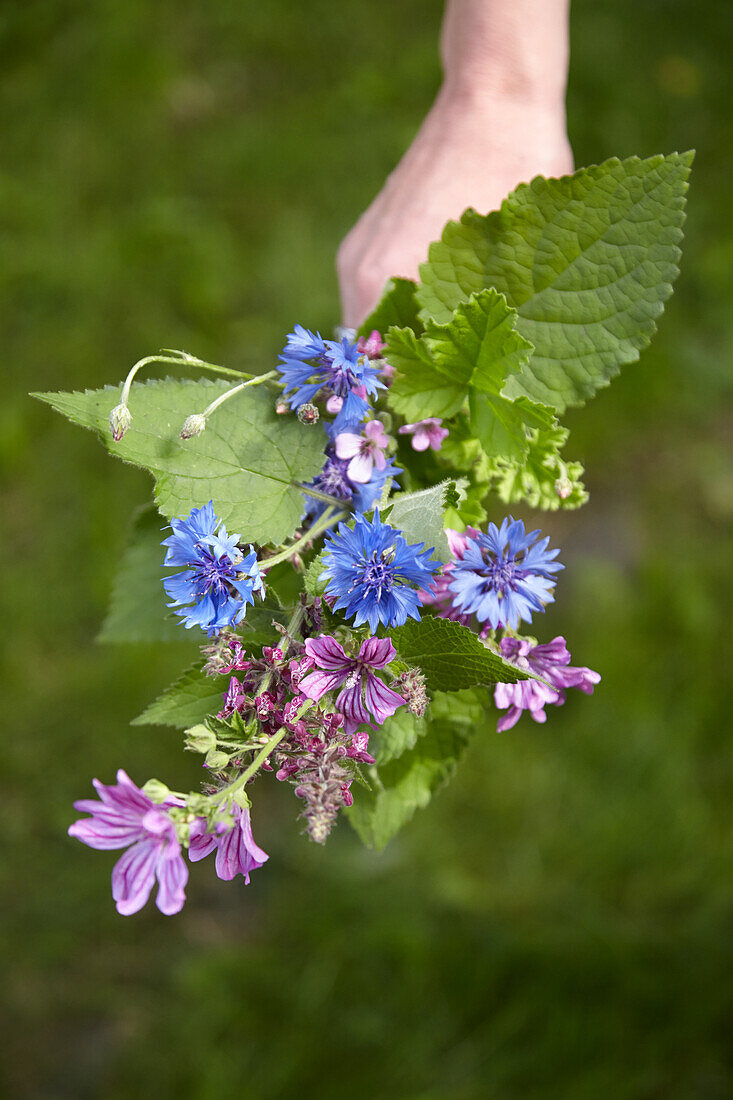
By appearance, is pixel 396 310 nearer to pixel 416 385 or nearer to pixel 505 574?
pixel 416 385

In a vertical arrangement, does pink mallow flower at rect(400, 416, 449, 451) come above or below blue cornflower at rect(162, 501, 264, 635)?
above

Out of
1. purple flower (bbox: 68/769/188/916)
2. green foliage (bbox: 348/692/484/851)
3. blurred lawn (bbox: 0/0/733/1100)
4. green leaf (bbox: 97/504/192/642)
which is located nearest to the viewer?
purple flower (bbox: 68/769/188/916)

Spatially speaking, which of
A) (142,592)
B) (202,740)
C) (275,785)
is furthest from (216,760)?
(275,785)

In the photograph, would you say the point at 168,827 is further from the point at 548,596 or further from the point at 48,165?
the point at 48,165

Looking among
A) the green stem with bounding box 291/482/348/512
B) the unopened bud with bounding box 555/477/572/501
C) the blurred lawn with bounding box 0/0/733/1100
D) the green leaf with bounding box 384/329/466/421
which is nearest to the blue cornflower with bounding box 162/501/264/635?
the green stem with bounding box 291/482/348/512

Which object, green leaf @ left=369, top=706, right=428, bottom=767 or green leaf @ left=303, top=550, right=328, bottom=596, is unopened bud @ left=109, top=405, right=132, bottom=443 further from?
green leaf @ left=369, top=706, right=428, bottom=767

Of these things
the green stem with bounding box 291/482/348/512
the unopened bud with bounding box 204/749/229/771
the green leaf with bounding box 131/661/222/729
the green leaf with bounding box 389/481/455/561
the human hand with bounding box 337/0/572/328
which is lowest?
the unopened bud with bounding box 204/749/229/771

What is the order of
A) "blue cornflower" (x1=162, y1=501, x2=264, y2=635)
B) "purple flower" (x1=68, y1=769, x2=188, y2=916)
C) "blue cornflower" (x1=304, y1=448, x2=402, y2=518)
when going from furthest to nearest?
"blue cornflower" (x1=304, y1=448, x2=402, y2=518), "blue cornflower" (x1=162, y1=501, x2=264, y2=635), "purple flower" (x1=68, y1=769, x2=188, y2=916)

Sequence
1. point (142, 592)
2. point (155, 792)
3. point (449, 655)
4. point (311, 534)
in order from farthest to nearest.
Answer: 1. point (142, 592)
2. point (311, 534)
3. point (449, 655)
4. point (155, 792)
